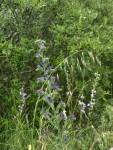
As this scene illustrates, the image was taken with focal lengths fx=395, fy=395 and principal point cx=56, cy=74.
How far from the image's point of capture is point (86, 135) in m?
4.48

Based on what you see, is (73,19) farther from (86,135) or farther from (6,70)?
(86,135)

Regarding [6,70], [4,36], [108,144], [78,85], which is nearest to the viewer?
[108,144]

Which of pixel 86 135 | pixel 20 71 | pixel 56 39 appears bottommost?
pixel 86 135

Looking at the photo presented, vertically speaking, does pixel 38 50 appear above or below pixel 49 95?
above

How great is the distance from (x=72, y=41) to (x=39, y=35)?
1.29ft

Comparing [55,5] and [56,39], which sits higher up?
[55,5]

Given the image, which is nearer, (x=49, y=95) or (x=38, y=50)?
(x=49, y=95)

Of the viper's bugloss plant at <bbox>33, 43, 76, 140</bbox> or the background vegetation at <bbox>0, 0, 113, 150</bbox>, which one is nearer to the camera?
the viper's bugloss plant at <bbox>33, 43, 76, 140</bbox>

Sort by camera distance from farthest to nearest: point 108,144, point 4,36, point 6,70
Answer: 1. point 6,70
2. point 4,36
3. point 108,144

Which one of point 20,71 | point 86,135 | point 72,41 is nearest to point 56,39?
point 72,41

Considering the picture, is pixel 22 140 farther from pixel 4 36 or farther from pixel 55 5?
pixel 55 5

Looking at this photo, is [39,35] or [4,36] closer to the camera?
[4,36]

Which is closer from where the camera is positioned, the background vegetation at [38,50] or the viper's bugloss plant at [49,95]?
the viper's bugloss plant at [49,95]

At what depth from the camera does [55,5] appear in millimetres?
4301
